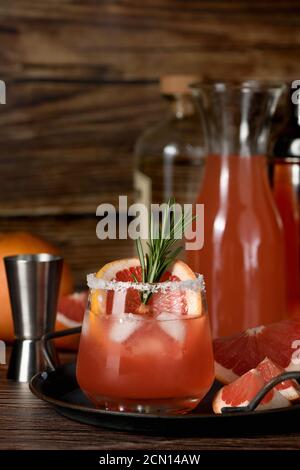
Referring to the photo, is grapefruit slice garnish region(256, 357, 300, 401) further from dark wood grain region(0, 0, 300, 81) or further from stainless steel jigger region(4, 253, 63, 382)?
dark wood grain region(0, 0, 300, 81)

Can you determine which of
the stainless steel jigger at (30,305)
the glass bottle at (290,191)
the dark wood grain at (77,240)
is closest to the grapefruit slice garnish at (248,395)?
the stainless steel jigger at (30,305)

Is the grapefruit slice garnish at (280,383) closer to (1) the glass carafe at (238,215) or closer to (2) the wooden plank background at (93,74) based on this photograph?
(1) the glass carafe at (238,215)

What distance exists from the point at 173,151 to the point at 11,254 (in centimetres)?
32

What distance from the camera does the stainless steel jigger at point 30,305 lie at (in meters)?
0.98

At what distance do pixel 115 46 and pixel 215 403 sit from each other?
837 mm

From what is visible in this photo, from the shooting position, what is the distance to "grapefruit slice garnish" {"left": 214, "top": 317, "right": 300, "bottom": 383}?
3.03ft

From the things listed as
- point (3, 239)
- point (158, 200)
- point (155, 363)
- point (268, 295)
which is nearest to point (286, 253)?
point (268, 295)

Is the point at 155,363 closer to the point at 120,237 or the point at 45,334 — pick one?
the point at 45,334

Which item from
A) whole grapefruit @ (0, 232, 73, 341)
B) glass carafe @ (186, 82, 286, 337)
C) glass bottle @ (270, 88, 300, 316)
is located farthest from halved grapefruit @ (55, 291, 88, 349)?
glass bottle @ (270, 88, 300, 316)

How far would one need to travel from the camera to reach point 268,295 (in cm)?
110

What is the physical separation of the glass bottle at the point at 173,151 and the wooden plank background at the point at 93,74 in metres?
0.12

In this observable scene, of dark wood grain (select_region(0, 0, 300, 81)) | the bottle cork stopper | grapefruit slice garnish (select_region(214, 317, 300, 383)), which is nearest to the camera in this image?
grapefruit slice garnish (select_region(214, 317, 300, 383))

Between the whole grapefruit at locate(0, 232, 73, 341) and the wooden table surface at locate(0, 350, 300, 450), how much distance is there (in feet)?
1.12

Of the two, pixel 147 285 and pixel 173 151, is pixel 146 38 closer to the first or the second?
pixel 173 151
